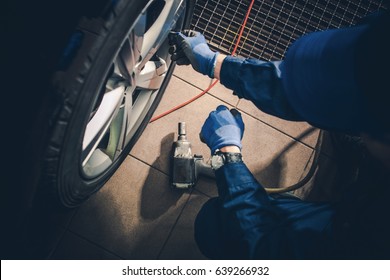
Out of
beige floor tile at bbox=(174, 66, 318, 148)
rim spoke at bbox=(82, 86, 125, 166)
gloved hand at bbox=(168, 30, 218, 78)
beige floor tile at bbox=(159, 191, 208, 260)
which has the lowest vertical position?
beige floor tile at bbox=(159, 191, 208, 260)

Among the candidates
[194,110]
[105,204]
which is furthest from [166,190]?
[194,110]

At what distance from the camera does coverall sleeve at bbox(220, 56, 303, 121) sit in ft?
4.46

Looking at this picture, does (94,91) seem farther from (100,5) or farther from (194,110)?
(194,110)

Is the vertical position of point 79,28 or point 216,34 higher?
point 216,34

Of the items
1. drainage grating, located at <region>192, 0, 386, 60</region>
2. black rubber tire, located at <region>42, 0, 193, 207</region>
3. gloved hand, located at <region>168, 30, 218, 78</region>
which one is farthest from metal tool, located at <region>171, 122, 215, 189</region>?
black rubber tire, located at <region>42, 0, 193, 207</region>

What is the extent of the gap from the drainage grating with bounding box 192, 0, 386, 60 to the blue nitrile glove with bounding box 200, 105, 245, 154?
0.67m

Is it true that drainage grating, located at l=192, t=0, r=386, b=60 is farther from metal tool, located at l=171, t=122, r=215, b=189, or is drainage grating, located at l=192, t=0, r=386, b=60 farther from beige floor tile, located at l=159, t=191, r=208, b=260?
beige floor tile, located at l=159, t=191, r=208, b=260

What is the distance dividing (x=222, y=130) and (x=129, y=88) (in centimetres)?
51

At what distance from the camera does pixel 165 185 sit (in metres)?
1.80

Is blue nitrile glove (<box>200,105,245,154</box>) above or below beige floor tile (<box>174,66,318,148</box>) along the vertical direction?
below

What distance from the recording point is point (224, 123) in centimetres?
150

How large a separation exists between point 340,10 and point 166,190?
1740mm

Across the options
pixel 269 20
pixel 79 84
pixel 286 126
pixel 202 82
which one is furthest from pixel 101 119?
pixel 269 20

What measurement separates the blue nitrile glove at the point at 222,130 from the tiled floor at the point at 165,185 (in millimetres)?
349
